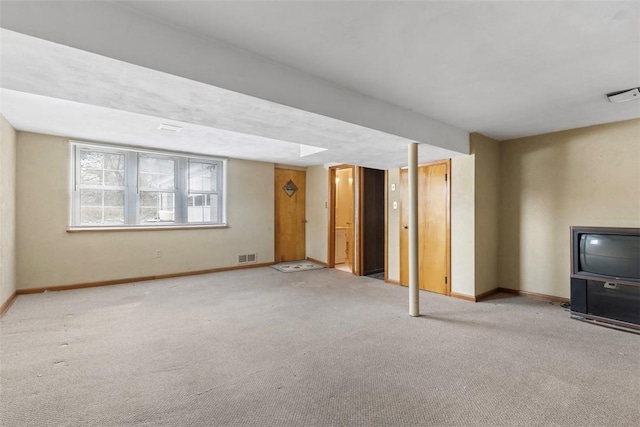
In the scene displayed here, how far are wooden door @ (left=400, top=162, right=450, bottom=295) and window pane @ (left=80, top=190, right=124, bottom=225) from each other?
495 cm

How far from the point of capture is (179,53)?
1.65 meters

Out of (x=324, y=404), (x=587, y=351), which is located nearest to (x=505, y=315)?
(x=587, y=351)

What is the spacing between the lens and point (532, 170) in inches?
158

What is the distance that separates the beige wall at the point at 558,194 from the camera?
3.33m

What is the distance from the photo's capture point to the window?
177 inches

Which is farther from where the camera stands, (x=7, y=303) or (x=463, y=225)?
(x=463, y=225)

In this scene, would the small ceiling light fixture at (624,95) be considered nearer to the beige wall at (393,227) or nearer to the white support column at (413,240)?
the white support column at (413,240)

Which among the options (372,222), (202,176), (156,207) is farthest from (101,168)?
(372,222)

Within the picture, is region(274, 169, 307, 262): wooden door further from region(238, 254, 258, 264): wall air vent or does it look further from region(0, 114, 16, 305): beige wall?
region(0, 114, 16, 305): beige wall

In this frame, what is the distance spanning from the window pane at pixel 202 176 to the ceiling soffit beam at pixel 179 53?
158 inches

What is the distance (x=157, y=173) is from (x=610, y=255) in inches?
255

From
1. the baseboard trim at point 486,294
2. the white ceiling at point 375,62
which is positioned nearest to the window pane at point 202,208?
the white ceiling at point 375,62

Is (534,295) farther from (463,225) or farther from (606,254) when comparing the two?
(463,225)

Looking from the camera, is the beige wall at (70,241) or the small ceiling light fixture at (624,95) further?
the beige wall at (70,241)
